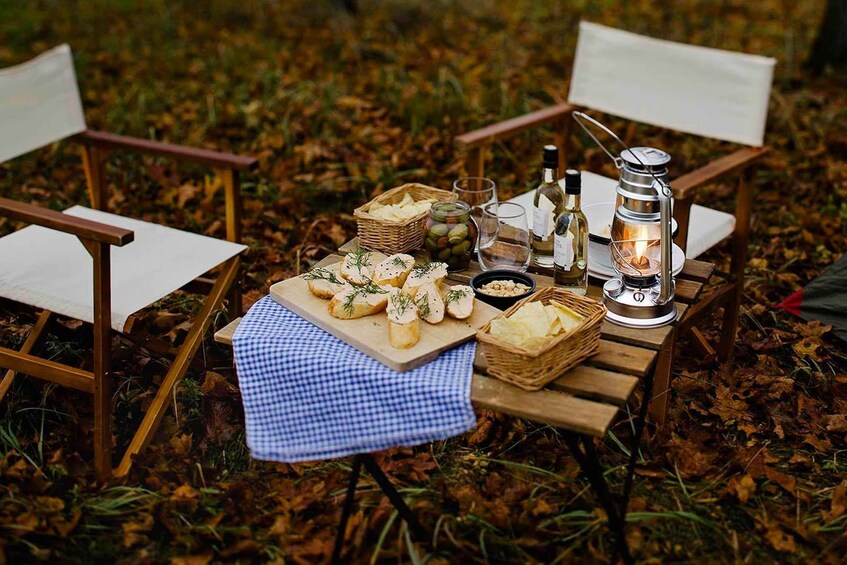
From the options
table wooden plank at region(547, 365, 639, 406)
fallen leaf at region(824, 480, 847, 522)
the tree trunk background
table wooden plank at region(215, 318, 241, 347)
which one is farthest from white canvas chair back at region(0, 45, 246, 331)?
the tree trunk background

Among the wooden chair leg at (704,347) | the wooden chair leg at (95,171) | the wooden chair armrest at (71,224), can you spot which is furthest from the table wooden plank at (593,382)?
the wooden chair leg at (95,171)

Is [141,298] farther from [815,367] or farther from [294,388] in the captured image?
[815,367]

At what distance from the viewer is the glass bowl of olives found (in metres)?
2.51

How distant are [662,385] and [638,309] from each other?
626 millimetres

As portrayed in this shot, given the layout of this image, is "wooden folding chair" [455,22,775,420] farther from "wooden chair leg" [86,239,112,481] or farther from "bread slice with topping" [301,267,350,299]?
"wooden chair leg" [86,239,112,481]

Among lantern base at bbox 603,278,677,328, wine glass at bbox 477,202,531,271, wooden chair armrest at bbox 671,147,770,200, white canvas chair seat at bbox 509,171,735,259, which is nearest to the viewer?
lantern base at bbox 603,278,677,328

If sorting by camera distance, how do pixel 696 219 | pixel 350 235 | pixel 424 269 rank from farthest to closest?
pixel 350 235
pixel 696 219
pixel 424 269

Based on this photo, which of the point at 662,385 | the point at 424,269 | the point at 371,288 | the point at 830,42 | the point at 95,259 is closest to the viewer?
the point at 371,288

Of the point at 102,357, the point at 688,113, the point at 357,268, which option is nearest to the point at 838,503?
the point at 357,268

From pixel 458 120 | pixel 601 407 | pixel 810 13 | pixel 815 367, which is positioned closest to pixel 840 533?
pixel 815 367

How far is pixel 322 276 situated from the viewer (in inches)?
93.2

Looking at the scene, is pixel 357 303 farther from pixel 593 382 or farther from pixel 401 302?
pixel 593 382

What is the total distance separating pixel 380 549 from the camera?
245cm

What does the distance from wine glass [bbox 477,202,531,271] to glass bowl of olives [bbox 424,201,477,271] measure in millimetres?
45
